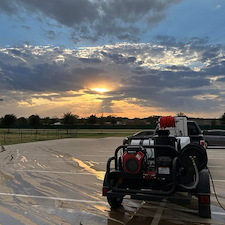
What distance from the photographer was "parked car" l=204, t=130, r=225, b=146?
69.6ft

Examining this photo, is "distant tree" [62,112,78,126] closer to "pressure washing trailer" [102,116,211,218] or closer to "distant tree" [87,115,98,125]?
"distant tree" [87,115,98,125]

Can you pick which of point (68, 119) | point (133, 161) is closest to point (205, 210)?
point (133, 161)

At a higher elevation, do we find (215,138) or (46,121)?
(46,121)

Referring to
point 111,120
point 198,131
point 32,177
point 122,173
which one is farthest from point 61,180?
point 111,120

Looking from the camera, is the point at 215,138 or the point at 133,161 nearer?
the point at 133,161

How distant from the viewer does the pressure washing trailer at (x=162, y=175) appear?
191 inches

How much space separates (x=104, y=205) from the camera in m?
5.99

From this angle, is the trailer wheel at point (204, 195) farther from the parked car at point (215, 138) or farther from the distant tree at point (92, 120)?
the distant tree at point (92, 120)

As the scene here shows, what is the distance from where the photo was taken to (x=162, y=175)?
5.00m

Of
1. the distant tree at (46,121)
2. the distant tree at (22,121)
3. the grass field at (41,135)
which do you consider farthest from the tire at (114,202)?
the distant tree at (22,121)

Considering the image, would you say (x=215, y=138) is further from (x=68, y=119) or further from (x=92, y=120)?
(x=92, y=120)

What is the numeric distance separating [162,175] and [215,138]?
58.7ft

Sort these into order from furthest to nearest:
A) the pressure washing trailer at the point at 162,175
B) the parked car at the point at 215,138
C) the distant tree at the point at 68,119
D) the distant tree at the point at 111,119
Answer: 1. the distant tree at the point at 111,119
2. the distant tree at the point at 68,119
3. the parked car at the point at 215,138
4. the pressure washing trailer at the point at 162,175

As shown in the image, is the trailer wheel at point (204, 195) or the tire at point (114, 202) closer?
the trailer wheel at point (204, 195)
